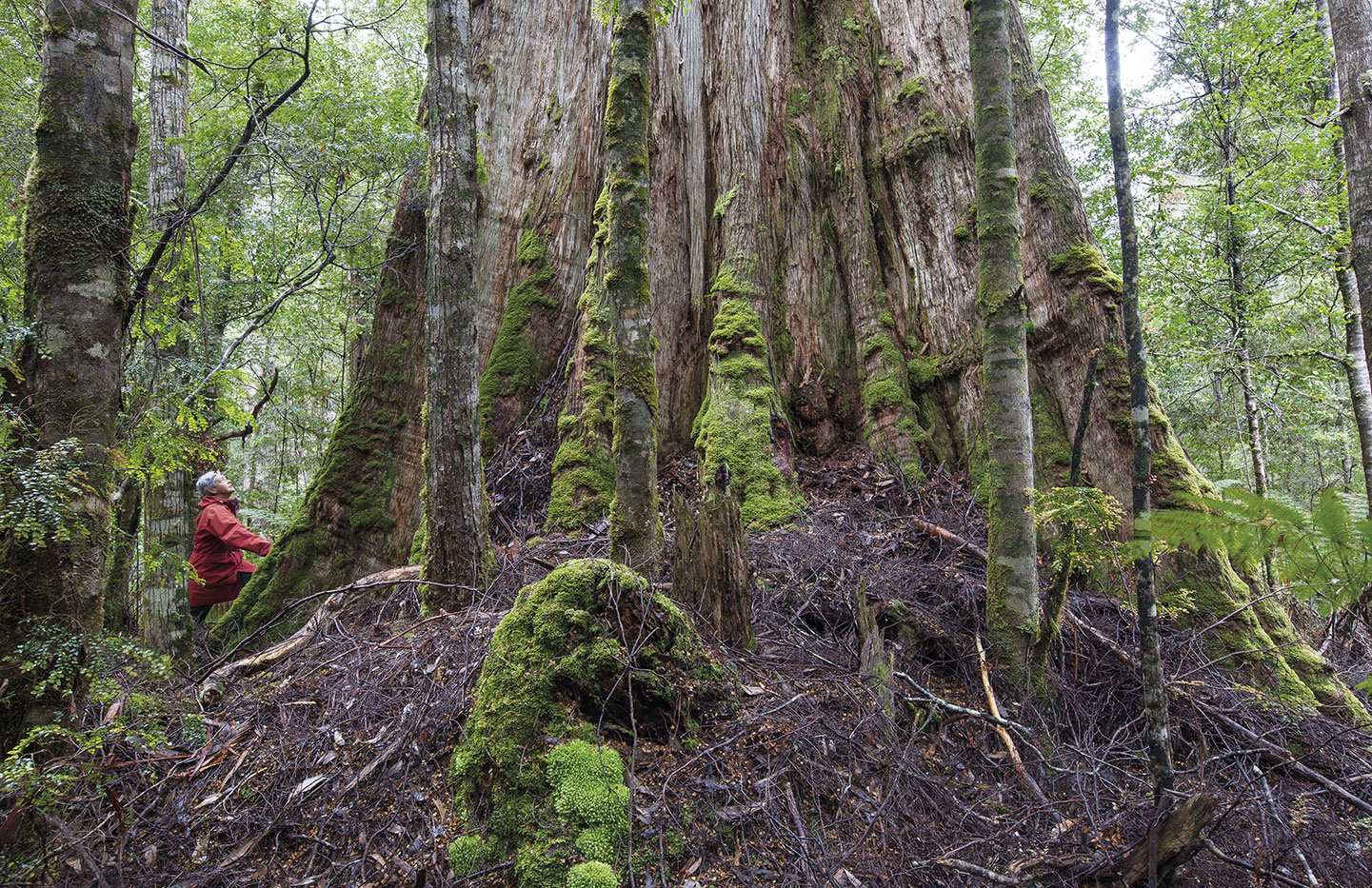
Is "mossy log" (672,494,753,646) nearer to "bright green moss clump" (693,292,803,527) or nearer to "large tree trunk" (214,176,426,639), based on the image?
"bright green moss clump" (693,292,803,527)

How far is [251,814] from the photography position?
249 cm

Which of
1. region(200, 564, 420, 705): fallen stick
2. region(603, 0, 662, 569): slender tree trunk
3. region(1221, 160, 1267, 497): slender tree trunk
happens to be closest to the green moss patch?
region(200, 564, 420, 705): fallen stick

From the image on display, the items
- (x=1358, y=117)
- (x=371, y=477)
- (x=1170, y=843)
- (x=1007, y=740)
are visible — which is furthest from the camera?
(x=371, y=477)

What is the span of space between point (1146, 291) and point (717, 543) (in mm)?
10384

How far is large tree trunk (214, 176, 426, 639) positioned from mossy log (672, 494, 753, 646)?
3.40 m

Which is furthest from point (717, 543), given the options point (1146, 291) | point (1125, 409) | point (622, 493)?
point (1146, 291)

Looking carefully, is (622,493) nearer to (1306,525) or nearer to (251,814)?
(251,814)

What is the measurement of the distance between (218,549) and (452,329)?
11.6 feet

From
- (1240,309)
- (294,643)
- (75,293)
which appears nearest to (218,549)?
(294,643)

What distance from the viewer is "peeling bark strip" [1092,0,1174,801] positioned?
2334mm

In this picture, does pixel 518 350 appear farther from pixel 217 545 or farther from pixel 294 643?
pixel 294 643

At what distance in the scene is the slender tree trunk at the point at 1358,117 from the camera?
4.44 metres

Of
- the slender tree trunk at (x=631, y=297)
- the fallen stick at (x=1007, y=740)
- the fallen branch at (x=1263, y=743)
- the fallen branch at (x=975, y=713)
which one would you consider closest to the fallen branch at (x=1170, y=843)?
the fallen stick at (x=1007, y=740)

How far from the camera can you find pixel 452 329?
404 centimetres
